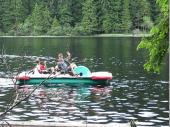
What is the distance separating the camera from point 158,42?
28.5 ft

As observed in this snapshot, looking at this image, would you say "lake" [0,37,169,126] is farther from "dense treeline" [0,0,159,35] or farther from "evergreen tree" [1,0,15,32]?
"evergreen tree" [1,0,15,32]

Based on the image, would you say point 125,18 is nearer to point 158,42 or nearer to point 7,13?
point 7,13

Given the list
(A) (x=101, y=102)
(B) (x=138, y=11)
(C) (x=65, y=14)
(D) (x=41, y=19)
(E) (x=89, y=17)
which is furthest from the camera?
(C) (x=65, y=14)

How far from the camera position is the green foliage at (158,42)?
337 inches

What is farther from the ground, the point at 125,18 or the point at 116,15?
the point at 116,15

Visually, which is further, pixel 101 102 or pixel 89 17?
pixel 89 17

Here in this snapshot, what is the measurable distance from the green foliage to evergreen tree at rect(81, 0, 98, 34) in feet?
357

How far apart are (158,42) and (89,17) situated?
11232 centimetres

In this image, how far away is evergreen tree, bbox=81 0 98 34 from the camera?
4651 inches

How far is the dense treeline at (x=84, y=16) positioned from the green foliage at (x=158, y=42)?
104 meters

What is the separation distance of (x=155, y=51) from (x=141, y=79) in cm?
2613

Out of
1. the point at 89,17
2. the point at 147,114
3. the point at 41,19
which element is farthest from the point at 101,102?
the point at 41,19

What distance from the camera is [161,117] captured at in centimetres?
2009

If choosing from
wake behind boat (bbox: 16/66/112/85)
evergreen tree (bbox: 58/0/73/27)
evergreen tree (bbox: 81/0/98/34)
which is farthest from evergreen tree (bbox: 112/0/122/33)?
wake behind boat (bbox: 16/66/112/85)
